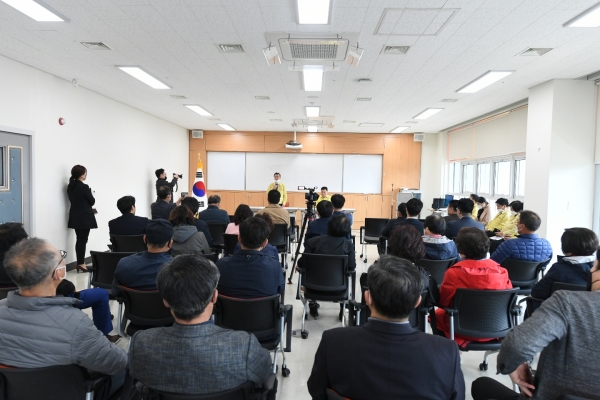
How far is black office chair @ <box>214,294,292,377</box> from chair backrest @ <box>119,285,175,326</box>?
36cm

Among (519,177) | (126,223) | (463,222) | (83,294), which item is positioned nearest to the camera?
(83,294)

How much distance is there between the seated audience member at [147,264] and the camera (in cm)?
253

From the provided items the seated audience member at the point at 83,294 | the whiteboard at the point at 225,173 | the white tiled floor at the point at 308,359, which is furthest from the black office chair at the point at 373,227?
the whiteboard at the point at 225,173

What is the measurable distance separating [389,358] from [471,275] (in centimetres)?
159

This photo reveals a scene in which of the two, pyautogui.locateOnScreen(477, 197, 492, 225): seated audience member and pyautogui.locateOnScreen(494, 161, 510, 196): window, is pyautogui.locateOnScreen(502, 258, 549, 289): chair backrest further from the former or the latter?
pyautogui.locateOnScreen(494, 161, 510, 196): window

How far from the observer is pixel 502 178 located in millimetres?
8664

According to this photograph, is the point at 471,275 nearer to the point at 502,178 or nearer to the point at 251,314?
the point at 251,314

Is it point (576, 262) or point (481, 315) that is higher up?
point (576, 262)

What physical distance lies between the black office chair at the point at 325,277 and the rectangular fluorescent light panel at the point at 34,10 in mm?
3402

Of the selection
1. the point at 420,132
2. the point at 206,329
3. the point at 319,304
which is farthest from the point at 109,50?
the point at 420,132

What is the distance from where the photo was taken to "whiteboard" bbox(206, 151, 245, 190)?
12.5 meters

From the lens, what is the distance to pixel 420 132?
39.6 ft

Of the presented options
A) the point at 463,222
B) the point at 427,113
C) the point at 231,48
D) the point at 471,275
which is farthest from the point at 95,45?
the point at 427,113

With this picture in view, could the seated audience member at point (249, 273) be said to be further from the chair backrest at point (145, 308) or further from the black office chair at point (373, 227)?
the black office chair at point (373, 227)
